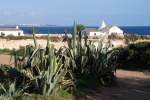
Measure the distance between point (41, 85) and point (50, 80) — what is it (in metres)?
0.26

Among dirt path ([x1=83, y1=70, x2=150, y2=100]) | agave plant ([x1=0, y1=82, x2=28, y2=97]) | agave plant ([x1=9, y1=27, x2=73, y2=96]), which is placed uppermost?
agave plant ([x1=9, y1=27, x2=73, y2=96])

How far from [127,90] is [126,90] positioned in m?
0.04

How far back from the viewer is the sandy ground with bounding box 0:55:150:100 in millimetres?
12250

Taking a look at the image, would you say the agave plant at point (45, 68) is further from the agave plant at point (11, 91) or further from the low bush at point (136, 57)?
the low bush at point (136, 57)

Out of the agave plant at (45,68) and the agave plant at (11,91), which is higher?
the agave plant at (45,68)

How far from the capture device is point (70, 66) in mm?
13867

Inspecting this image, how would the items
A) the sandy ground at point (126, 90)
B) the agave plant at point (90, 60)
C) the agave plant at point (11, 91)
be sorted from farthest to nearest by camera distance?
the agave plant at point (90, 60) → the sandy ground at point (126, 90) → the agave plant at point (11, 91)

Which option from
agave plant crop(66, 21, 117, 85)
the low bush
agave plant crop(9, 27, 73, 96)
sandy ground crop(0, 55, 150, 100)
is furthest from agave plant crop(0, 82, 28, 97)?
the low bush

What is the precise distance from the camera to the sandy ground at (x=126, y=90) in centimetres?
1225

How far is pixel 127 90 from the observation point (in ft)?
44.4

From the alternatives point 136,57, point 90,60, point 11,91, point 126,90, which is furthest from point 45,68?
point 136,57

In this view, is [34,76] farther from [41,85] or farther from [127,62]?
[127,62]

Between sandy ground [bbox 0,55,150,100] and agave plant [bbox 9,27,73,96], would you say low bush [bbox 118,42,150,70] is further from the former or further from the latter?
agave plant [bbox 9,27,73,96]

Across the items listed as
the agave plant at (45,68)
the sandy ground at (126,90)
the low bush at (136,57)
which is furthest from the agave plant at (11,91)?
the low bush at (136,57)
